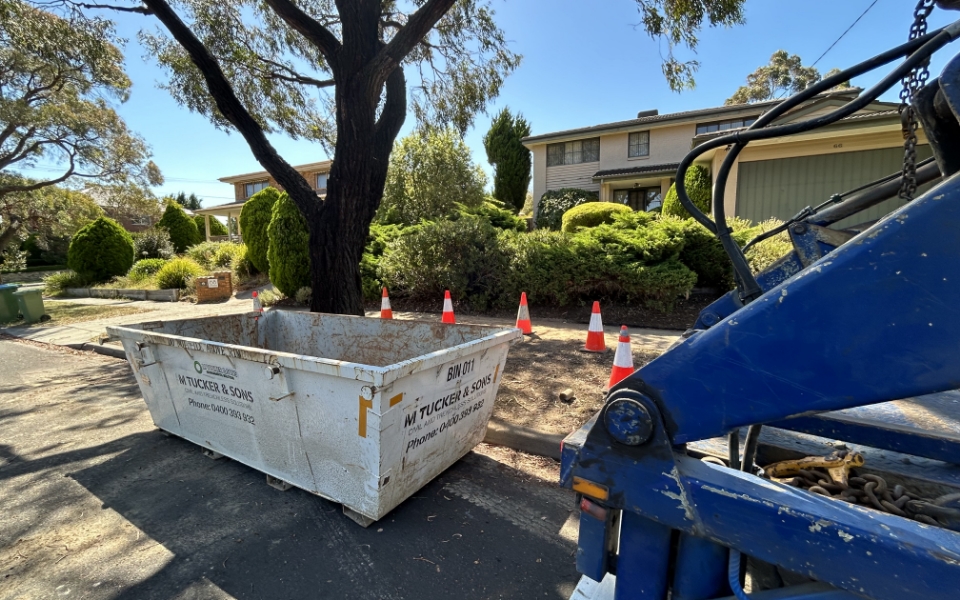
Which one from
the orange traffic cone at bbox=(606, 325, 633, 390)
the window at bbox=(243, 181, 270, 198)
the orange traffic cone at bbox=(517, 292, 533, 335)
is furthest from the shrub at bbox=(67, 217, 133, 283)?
the orange traffic cone at bbox=(606, 325, 633, 390)

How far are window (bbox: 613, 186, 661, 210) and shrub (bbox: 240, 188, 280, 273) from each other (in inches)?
610

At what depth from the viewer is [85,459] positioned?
11.6 ft

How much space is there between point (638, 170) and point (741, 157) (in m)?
7.00

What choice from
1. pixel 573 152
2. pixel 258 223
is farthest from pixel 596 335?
pixel 573 152

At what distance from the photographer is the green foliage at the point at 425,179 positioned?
16141mm

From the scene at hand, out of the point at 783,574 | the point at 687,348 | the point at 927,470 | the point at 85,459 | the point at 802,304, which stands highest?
the point at 802,304

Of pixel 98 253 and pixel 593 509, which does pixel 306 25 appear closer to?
pixel 593 509

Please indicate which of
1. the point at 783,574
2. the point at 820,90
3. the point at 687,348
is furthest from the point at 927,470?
the point at 820,90

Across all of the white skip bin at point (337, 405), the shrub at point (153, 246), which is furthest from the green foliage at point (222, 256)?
the white skip bin at point (337, 405)

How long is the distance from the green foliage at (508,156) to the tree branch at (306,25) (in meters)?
19.8

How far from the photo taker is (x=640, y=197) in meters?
21.3

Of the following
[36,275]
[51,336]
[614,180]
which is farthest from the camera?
[36,275]

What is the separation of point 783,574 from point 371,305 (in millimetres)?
9451

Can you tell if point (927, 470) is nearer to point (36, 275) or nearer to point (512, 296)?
point (512, 296)
